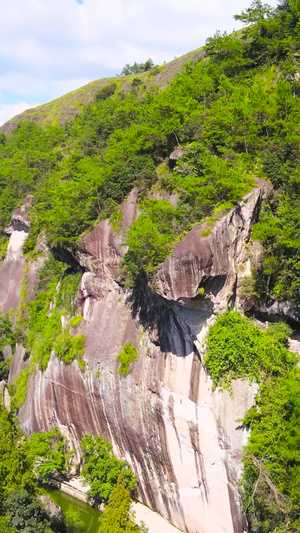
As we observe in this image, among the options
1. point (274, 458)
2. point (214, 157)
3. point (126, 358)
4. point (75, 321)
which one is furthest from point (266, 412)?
point (75, 321)

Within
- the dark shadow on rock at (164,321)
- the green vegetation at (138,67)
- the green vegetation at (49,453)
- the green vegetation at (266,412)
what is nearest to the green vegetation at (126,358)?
the dark shadow on rock at (164,321)

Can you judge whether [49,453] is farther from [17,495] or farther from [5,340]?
[5,340]

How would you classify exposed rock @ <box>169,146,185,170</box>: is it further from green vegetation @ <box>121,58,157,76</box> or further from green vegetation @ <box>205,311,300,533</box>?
green vegetation @ <box>121,58,157,76</box>

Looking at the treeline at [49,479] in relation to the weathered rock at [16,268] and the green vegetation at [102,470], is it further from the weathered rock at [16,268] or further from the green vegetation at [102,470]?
the weathered rock at [16,268]

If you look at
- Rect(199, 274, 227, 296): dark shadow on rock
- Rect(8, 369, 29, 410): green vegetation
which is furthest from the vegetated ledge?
Rect(199, 274, 227, 296): dark shadow on rock

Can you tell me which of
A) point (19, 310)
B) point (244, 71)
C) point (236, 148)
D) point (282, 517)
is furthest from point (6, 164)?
point (282, 517)

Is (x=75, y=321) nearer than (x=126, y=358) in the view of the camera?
No
